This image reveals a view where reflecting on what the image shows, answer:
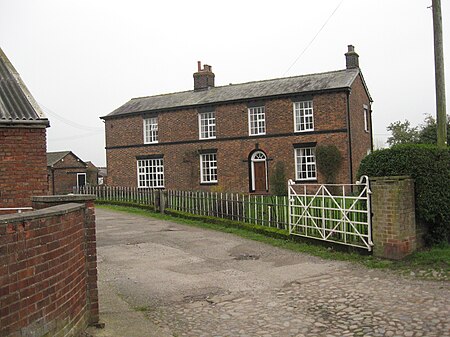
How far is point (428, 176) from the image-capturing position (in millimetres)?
9398

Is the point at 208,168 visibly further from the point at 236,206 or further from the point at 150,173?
the point at 236,206

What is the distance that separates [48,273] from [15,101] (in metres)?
6.25

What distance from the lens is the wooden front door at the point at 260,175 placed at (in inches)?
1059

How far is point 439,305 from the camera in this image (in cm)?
625

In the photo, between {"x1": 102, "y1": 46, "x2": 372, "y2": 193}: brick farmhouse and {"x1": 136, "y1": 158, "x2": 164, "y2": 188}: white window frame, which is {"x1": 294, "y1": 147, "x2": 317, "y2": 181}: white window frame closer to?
{"x1": 102, "y1": 46, "x2": 372, "y2": 193}: brick farmhouse

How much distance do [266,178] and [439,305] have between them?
20.5 meters

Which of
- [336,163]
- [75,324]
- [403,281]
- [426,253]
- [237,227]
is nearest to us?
[75,324]

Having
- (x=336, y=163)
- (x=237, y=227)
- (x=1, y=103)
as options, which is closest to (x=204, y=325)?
(x=1, y=103)

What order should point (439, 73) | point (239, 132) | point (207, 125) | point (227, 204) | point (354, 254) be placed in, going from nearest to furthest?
1. point (354, 254)
2. point (439, 73)
3. point (227, 204)
4. point (239, 132)
5. point (207, 125)

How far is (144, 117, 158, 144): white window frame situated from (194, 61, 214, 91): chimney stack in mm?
3757

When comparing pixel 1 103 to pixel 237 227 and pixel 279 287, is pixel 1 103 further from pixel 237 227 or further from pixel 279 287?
pixel 237 227

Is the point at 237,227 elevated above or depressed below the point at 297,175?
below

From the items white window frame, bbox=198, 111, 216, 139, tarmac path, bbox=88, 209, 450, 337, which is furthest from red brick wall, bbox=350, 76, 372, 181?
tarmac path, bbox=88, 209, 450, 337

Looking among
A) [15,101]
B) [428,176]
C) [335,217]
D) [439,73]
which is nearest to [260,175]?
[335,217]
